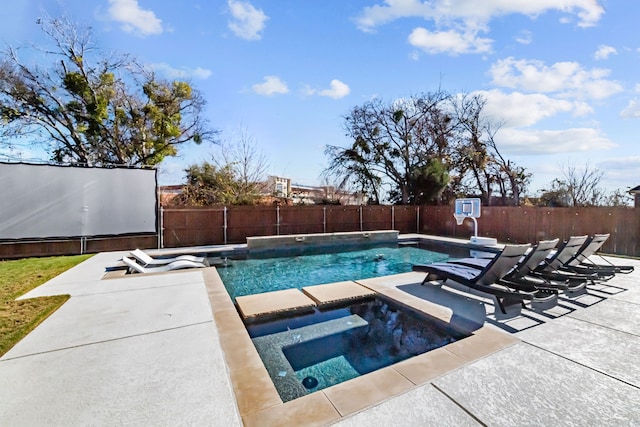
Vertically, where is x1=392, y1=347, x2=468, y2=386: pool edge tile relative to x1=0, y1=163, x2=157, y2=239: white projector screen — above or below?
below

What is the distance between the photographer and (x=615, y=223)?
9.54m

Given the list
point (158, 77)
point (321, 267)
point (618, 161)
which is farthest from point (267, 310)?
point (618, 161)

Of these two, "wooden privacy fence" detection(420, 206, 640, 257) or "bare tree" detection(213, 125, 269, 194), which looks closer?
"wooden privacy fence" detection(420, 206, 640, 257)

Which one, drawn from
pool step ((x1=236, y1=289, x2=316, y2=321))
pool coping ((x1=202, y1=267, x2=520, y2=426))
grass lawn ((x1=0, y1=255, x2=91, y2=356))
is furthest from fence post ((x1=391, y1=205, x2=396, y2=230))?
grass lawn ((x1=0, y1=255, x2=91, y2=356))

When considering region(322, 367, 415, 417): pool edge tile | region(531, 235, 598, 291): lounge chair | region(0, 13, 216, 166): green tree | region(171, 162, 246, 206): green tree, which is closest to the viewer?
region(322, 367, 415, 417): pool edge tile

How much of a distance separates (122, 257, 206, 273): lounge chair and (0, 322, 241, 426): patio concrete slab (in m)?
3.68

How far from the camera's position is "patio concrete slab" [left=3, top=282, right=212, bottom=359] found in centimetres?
302

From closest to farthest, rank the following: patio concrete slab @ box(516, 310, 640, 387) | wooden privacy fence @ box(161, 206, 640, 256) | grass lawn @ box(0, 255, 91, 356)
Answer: patio concrete slab @ box(516, 310, 640, 387)
grass lawn @ box(0, 255, 91, 356)
wooden privacy fence @ box(161, 206, 640, 256)

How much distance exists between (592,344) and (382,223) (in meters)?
12.3

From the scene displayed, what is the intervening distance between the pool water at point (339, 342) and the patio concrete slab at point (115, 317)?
0.95 m

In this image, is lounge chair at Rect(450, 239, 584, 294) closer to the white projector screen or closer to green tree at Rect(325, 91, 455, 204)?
the white projector screen

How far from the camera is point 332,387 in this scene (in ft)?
7.62

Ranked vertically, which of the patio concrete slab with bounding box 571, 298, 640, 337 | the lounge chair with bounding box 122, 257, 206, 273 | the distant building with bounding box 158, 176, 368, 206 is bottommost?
the patio concrete slab with bounding box 571, 298, 640, 337

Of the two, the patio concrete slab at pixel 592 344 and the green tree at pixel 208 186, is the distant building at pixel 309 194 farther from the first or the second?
the patio concrete slab at pixel 592 344
